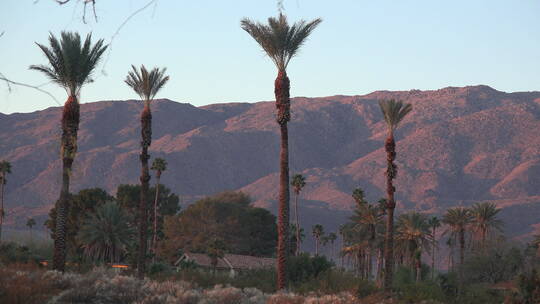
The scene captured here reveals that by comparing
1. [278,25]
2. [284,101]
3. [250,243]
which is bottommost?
[250,243]

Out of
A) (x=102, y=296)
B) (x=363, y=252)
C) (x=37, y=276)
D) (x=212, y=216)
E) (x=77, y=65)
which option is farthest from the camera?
(x=212, y=216)

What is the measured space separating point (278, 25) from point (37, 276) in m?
20.1

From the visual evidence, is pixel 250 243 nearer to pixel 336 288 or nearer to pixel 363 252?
pixel 363 252

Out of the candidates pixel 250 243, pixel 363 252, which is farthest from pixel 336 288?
pixel 250 243

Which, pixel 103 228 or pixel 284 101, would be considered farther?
pixel 103 228

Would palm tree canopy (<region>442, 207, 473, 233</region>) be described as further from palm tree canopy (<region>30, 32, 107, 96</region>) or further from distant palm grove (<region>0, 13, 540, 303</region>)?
palm tree canopy (<region>30, 32, 107, 96</region>)

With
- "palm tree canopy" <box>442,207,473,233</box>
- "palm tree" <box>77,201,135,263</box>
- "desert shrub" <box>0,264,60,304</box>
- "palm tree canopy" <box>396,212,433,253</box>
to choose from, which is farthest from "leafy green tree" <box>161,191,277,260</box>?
"desert shrub" <box>0,264,60,304</box>

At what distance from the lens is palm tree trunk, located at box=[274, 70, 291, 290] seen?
38.9 metres

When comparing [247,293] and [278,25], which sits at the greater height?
[278,25]

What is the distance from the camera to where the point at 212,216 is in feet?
464

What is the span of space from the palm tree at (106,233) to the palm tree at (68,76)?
4684 cm

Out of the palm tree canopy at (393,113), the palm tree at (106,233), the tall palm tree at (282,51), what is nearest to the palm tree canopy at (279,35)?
the tall palm tree at (282,51)

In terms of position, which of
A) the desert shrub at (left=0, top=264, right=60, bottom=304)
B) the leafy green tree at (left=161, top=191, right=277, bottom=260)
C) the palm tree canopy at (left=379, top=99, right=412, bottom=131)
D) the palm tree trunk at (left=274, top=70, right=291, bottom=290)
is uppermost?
the palm tree canopy at (left=379, top=99, right=412, bottom=131)

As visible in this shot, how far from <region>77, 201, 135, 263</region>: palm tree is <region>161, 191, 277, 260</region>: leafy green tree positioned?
37.1m
